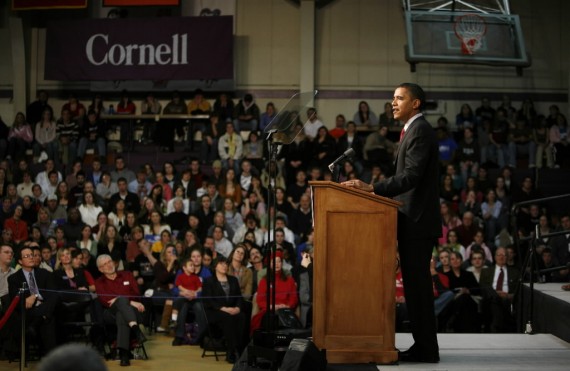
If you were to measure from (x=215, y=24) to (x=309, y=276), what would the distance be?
7.16 m

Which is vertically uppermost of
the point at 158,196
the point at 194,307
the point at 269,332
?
the point at 158,196

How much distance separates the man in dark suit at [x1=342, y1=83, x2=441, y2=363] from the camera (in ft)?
15.9

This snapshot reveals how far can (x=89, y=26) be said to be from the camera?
1523cm

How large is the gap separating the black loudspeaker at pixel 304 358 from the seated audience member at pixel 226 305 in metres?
4.03

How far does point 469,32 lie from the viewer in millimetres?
11180

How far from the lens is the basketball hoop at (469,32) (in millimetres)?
11125

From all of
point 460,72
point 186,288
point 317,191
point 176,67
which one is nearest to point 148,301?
point 186,288

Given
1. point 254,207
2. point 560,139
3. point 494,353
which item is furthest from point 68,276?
point 560,139

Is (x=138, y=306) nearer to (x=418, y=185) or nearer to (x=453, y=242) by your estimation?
(x=453, y=242)

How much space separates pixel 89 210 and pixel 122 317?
380cm

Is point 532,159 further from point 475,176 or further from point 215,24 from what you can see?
point 215,24

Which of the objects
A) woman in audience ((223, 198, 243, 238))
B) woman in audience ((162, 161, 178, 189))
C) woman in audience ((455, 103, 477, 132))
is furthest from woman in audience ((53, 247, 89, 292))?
woman in audience ((455, 103, 477, 132))

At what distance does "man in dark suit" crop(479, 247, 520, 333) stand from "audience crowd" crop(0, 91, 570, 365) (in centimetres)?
2

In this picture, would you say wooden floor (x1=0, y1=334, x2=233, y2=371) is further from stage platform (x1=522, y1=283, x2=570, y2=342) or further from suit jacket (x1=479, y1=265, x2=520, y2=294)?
suit jacket (x1=479, y1=265, x2=520, y2=294)
